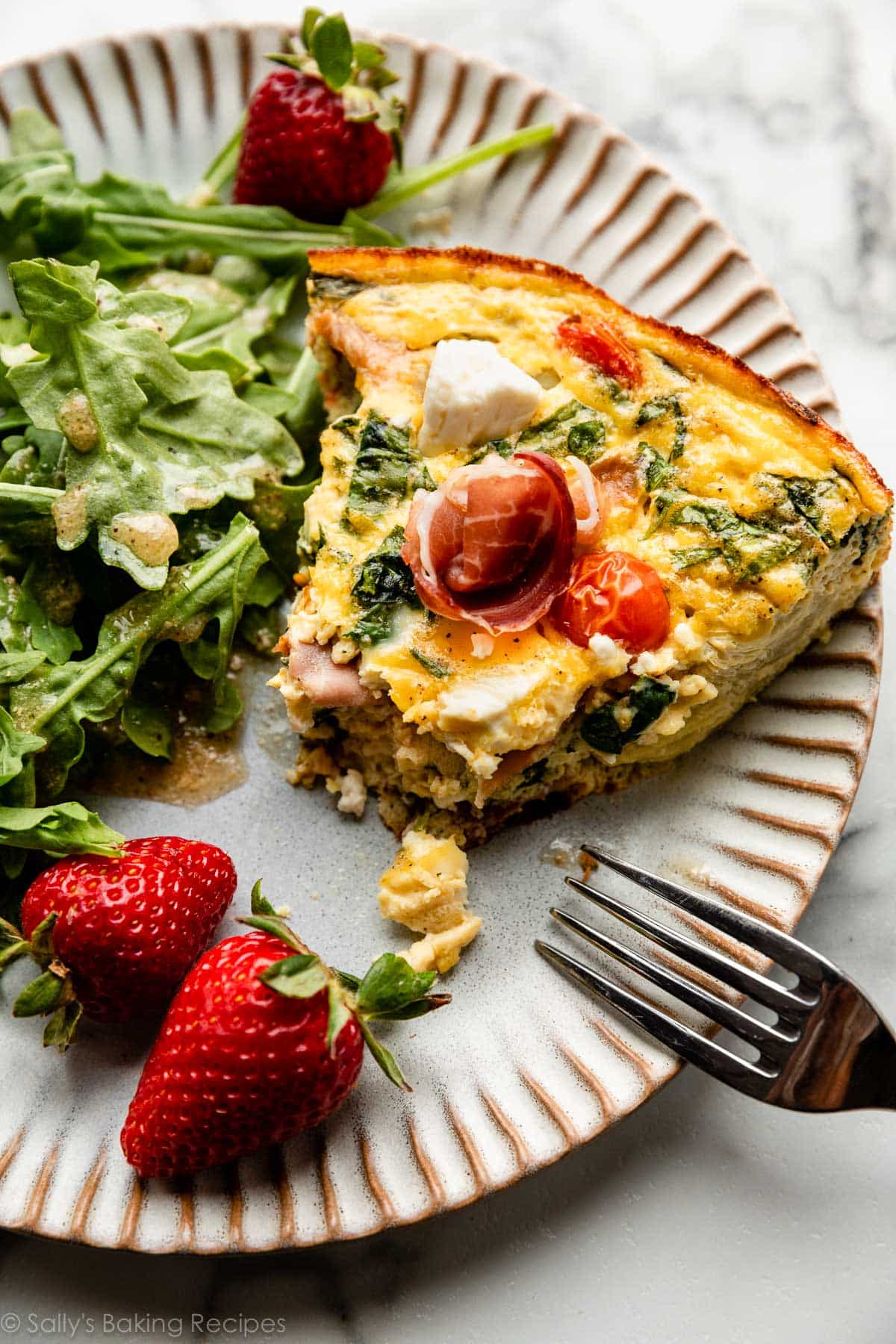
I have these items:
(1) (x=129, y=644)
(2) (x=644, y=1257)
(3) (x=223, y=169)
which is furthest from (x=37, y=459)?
(2) (x=644, y=1257)

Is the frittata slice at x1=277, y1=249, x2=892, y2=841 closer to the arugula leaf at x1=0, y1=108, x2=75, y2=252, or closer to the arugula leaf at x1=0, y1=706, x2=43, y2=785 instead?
the arugula leaf at x1=0, y1=706, x2=43, y2=785

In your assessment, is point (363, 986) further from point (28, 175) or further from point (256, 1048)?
point (28, 175)

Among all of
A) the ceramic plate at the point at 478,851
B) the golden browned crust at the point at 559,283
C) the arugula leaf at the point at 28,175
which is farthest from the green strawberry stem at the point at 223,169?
the golden browned crust at the point at 559,283

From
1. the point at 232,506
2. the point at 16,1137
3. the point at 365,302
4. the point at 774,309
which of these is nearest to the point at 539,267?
the point at 365,302

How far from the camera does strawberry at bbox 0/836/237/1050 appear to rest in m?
2.78

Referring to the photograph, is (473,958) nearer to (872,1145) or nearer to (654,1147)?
(654,1147)

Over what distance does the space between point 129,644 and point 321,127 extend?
1637 millimetres

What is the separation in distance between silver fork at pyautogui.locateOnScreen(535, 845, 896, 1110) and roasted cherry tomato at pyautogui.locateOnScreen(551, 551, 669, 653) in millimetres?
652

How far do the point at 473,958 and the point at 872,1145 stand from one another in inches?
46.9

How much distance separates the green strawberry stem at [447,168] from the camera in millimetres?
3719

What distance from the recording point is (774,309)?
3.53 m

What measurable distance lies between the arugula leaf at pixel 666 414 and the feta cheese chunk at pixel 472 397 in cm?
28

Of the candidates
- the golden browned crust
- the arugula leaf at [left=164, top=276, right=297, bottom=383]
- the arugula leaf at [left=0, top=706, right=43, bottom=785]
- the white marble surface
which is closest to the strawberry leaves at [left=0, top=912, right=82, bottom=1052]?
the arugula leaf at [left=0, top=706, right=43, bottom=785]

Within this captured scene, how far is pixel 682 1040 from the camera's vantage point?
113 inches
